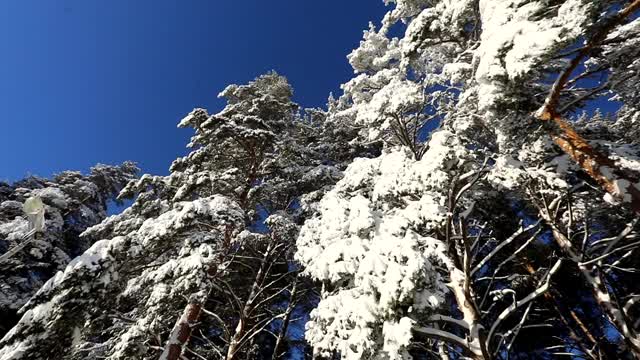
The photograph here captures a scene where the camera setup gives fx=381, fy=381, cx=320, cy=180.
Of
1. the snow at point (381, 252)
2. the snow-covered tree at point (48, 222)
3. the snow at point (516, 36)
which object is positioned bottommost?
the snow at point (381, 252)

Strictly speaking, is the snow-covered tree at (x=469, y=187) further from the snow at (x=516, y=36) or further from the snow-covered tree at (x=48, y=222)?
the snow-covered tree at (x=48, y=222)

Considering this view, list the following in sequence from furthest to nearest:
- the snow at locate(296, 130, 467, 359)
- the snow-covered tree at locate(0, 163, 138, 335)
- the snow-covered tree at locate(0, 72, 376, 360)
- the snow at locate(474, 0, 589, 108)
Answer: the snow-covered tree at locate(0, 163, 138, 335)
the snow-covered tree at locate(0, 72, 376, 360)
the snow at locate(296, 130, 467, 359)
the snow at locate(474, 0, 589, 108)

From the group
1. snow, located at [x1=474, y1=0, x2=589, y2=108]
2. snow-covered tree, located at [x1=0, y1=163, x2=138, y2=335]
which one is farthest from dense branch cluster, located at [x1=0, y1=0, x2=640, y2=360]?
snow-covered tree, located at [x1=0, y1=163, x2=138, y2=335]

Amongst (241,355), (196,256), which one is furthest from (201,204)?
(241,355)

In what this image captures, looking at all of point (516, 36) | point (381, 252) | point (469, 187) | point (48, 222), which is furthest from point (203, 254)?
point (48, 222)

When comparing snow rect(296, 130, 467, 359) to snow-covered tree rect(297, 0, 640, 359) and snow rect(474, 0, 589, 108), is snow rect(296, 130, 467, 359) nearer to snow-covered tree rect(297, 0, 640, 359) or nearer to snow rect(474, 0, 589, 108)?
snow-covered tree rect(297, 0, 640, 359)

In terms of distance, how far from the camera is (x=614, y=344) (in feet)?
37.3

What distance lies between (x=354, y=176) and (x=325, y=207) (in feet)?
3.87

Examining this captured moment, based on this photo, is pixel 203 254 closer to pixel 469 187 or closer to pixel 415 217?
pixel 415 217

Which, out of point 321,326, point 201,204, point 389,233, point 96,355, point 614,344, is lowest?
point 614,344

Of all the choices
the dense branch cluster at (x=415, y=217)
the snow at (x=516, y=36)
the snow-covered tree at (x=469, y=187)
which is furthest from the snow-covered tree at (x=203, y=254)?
the snow at (x=516, y=36)

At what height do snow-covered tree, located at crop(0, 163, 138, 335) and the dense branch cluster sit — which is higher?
snow-covered tree, located at crop(0, 163, 138, 335)

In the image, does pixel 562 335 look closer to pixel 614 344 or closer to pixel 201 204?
pixel 614 344

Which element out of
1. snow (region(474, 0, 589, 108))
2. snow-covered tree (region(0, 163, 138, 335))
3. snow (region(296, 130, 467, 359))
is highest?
snow-covered tree (region(0, 163, 138, 335))
